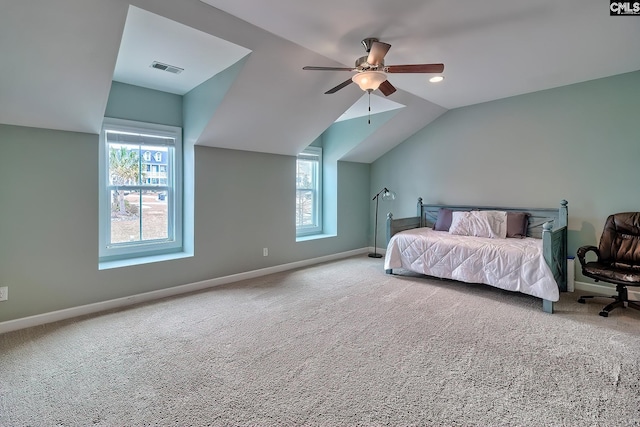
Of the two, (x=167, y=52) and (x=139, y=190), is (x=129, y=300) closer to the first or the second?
(x=139, y=190)

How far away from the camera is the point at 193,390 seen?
1.96m

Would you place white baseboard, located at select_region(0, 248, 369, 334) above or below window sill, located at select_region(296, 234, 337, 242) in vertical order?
below

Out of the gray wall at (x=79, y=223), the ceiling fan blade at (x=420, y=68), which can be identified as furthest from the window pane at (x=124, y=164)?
the ceiling fan blade at (x=420, y=68)

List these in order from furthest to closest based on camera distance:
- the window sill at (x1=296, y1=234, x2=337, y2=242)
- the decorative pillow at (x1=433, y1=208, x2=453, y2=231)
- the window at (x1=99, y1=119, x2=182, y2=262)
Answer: the window sill at (x1=296, y1=234, x2=337, y2=242) < the decorative pillow at (x1=433, y1=208, x2=453, y2=231) < the window at (x1=99, y1=119, x2=182, y2=262)

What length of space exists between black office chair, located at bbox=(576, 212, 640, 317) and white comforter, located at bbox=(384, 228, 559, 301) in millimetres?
466

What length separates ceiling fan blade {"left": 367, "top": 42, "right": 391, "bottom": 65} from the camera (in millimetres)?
Answer: 2610

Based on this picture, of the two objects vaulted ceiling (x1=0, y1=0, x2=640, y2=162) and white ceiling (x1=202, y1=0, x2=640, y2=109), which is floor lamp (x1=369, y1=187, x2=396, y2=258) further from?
white ceiling (x1=202, y1=0, x2=640, y2=109)

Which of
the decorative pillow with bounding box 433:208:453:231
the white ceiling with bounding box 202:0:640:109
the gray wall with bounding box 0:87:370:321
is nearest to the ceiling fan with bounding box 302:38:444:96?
the white ceiling with bounding box 202:0:640:109

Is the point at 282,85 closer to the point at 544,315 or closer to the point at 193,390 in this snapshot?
the point at 193,390

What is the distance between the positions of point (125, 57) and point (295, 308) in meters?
2.98

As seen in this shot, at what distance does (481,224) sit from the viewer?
4.47 meters

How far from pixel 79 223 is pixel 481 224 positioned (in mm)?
4906

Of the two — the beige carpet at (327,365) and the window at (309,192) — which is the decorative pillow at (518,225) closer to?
the beige carpet at (327,365)

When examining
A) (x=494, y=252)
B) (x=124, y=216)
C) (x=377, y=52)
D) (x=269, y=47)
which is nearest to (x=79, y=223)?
(x=124, y=216)
